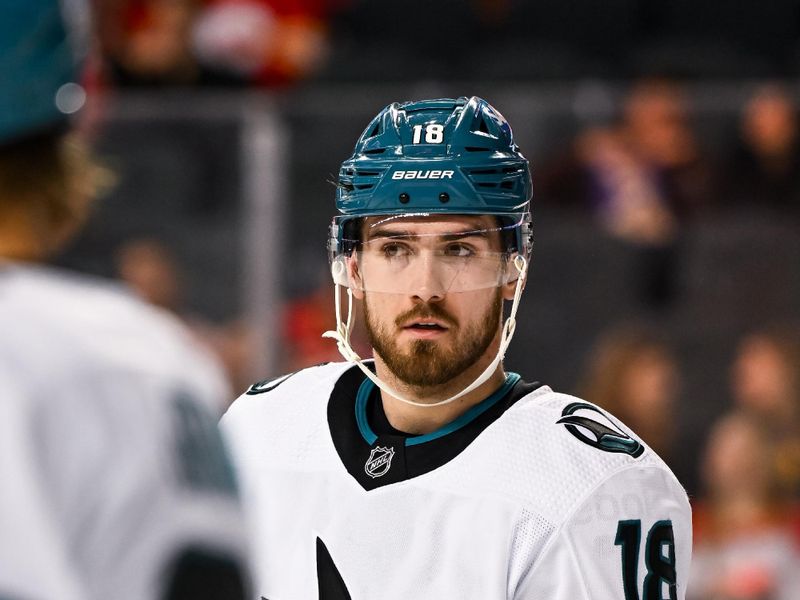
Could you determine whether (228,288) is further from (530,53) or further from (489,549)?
(489,549)

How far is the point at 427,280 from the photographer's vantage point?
208 centimetres

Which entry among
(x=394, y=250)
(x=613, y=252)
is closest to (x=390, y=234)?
(x=394, y=250)

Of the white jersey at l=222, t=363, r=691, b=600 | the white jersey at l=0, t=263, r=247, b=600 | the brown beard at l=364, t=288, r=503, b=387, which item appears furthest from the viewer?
the brown beard at l=364, t=288, r=503, b=387

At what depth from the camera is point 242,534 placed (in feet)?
3.55

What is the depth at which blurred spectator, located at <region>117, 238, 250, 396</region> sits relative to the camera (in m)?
4.59

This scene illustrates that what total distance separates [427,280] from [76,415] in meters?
1.11

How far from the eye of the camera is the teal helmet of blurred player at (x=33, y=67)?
3.52 ft

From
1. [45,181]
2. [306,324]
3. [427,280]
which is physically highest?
[45,181]

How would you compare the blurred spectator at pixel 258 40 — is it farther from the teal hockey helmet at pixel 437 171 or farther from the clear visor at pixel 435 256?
the clear visor at pixel 435 256

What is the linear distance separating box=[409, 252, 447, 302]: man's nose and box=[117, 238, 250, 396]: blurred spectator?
8.18ft

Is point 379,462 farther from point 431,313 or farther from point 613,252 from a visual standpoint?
point 613,252

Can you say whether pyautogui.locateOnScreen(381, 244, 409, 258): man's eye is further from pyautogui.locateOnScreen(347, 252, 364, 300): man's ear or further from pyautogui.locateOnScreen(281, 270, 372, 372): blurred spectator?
pyautogui.locateOnScreen(281, 270, 372, 372): blurred spectator

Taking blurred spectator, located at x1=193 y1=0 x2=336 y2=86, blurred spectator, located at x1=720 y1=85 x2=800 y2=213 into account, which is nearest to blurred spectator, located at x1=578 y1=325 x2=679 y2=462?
blurred spectator, located at x1=720 y1=85 x2=800 y2=213

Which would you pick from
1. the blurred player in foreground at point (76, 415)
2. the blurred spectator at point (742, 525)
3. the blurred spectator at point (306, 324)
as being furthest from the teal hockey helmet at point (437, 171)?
the blurred spectator at point (742, 525)
